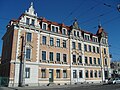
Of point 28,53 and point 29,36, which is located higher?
point 29,36

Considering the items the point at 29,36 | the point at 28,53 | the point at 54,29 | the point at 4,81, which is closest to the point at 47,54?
the point at 28,53

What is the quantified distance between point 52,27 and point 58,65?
30.0ft

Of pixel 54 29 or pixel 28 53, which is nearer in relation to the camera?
pixel 28 53

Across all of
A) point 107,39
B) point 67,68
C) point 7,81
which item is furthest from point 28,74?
point 107,39

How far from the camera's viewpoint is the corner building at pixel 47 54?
31422 mm

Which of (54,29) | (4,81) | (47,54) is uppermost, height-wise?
(54,29)

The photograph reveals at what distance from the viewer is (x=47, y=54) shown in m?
35.4

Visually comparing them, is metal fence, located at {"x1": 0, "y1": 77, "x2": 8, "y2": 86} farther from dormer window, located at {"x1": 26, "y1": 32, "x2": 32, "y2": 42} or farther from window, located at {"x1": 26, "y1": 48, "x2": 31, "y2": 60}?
dormer window, located at {"x1": 26, "y1": 32, "x2": 32, "y2": 42}

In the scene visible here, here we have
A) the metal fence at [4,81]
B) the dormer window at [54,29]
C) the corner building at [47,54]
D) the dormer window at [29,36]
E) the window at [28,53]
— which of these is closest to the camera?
the metal fence at [4,81]

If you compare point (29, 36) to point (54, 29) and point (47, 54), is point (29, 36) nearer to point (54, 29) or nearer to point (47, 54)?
point (47, 54)

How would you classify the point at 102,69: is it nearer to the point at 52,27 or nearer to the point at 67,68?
the point at 67,68

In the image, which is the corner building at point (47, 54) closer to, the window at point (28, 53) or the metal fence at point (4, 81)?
the window at point (28, 53)

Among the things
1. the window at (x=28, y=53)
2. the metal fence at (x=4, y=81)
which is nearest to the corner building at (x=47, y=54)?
the window at (x=28, y=53)

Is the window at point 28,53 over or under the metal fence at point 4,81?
over
